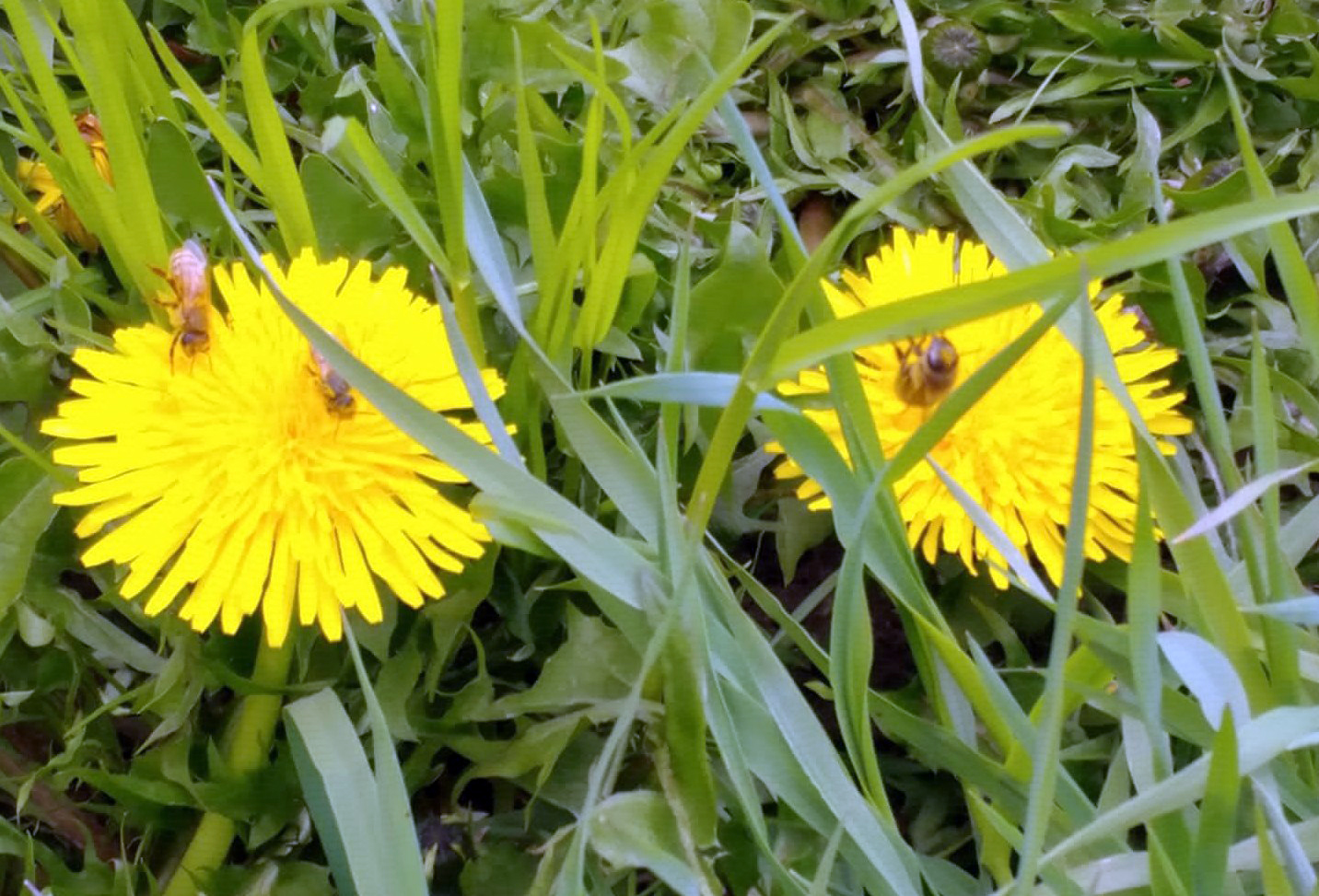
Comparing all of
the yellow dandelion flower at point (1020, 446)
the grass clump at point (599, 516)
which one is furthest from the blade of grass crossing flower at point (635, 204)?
the yellow dandelion flower at point (1020, 446)

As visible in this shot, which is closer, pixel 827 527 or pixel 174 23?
pixel 827 527

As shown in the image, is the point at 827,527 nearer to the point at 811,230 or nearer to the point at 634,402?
the point at 634,402

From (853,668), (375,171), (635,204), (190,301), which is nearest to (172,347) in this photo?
(190,301)

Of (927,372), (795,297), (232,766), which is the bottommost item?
(232,766)

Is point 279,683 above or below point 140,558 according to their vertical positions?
below

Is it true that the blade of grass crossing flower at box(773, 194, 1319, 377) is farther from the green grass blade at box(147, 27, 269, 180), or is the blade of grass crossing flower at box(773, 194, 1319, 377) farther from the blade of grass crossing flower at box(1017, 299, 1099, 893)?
the green grass blade at box(147, 27, 269, 180)

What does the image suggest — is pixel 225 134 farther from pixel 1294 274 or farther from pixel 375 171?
pixel 1294 274

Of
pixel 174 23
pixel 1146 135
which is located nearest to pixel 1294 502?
pixel 1146 135
